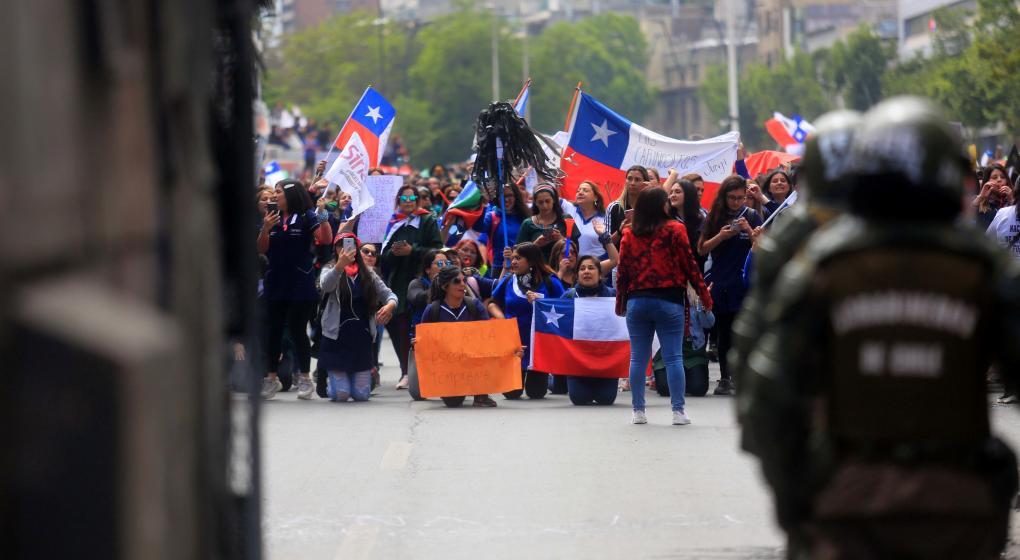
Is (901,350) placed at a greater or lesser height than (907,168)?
lesser

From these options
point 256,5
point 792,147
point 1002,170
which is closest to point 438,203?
point 792,147

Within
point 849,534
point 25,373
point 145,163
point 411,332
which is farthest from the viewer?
point 411,332

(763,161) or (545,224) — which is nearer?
(545,224)

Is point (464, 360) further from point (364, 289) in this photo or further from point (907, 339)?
point (907, 339)

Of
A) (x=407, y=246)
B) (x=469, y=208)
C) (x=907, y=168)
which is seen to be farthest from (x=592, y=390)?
(x=907, y=168)

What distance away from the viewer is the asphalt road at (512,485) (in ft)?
26.9

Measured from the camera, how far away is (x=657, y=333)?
1280 cm

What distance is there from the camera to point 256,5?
541cm

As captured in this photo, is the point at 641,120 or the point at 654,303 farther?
the point at 641,120

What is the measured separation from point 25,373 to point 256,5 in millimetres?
2962

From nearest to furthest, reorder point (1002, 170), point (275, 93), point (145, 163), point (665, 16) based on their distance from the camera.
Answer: point (145, 163), point (1002, 170), point (275, 93), point (665, 16)

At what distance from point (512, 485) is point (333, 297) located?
5.73 meters

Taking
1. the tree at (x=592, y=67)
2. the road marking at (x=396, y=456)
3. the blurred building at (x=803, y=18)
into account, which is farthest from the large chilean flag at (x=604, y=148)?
the blurred building at (x=803, y=18)

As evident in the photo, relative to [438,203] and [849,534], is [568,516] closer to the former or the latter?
[849,534]
